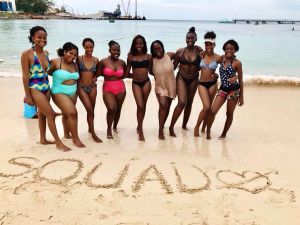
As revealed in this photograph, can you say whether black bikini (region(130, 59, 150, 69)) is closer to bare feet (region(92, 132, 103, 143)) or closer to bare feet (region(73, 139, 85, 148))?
bare feet (region(92, 132, 103, 143))

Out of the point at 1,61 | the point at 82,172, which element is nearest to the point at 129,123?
the point at 82,172

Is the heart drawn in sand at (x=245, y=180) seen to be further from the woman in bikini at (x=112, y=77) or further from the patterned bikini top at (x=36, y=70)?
the patterned bikini top at (x=36, y=70)

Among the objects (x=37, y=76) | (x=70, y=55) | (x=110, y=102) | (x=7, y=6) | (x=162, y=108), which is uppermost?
(x=7, y=6)

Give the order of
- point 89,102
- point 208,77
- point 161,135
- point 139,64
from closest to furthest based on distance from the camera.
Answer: point 89,102, point 139,64, point 208,77, point 161,135

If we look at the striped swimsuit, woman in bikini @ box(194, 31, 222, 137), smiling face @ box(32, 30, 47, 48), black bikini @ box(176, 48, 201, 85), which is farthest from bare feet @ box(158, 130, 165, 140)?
smiling face @ box(32, 30, 47, 48)

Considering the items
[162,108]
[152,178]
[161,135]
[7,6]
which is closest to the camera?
[152,178]

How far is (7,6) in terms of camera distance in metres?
95.6

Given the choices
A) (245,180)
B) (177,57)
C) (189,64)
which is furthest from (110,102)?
(245,180)

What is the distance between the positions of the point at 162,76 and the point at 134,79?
530 mm

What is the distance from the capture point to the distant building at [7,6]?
94.1 metres

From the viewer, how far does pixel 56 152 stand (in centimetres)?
530

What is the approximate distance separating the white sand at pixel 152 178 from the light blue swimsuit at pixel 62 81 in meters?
1.02

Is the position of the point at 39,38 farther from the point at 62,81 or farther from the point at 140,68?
the point at 140,68

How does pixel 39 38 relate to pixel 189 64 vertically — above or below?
above
